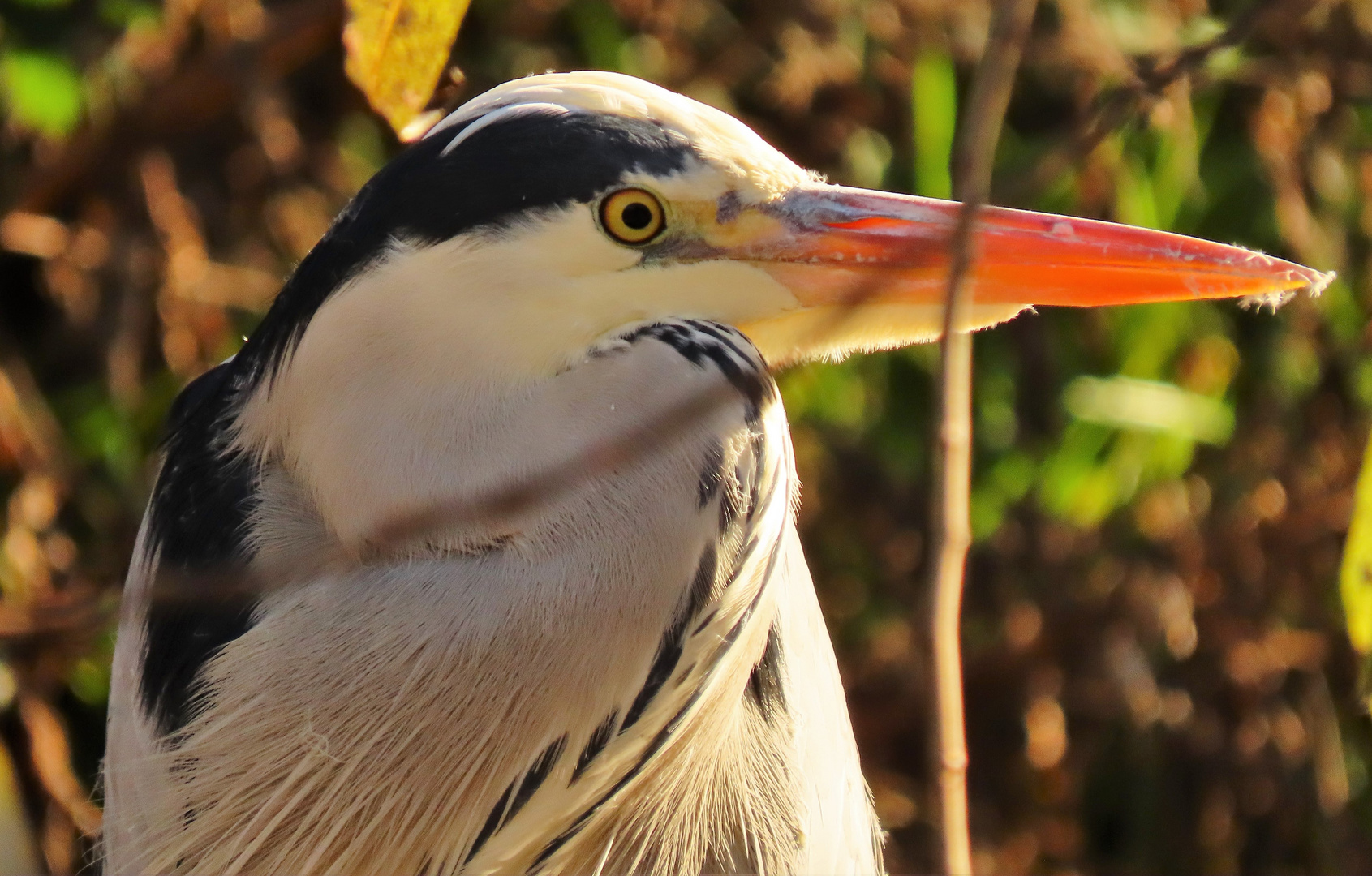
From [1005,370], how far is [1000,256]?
1.27 m

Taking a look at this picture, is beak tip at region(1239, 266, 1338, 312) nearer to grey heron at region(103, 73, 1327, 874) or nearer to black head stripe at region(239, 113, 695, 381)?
grey heron at region(103, 73, 1327, 874)

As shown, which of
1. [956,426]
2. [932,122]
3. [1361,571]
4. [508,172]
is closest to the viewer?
[956,426]

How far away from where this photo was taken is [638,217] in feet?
2.88

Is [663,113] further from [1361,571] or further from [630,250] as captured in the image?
[1361,571]

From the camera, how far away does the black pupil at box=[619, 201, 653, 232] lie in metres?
0.87

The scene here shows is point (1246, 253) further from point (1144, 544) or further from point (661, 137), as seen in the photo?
point (1144, 544)

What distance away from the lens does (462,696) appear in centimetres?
85

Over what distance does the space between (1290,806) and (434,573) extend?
1.68 m

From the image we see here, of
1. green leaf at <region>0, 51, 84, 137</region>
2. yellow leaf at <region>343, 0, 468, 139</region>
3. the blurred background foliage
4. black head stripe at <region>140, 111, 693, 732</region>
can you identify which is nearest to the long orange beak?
black head stripe at <region>140, 111, 693, 732</region>

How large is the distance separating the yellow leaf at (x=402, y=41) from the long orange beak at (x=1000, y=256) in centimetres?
24

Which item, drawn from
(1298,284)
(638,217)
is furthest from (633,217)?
(1298,284)

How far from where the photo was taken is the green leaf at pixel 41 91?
1866 mm

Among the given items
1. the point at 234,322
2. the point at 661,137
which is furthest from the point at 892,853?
the point at 661,137

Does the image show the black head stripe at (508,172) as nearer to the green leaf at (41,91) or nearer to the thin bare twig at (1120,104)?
the thin bare twig at (1120,104)
